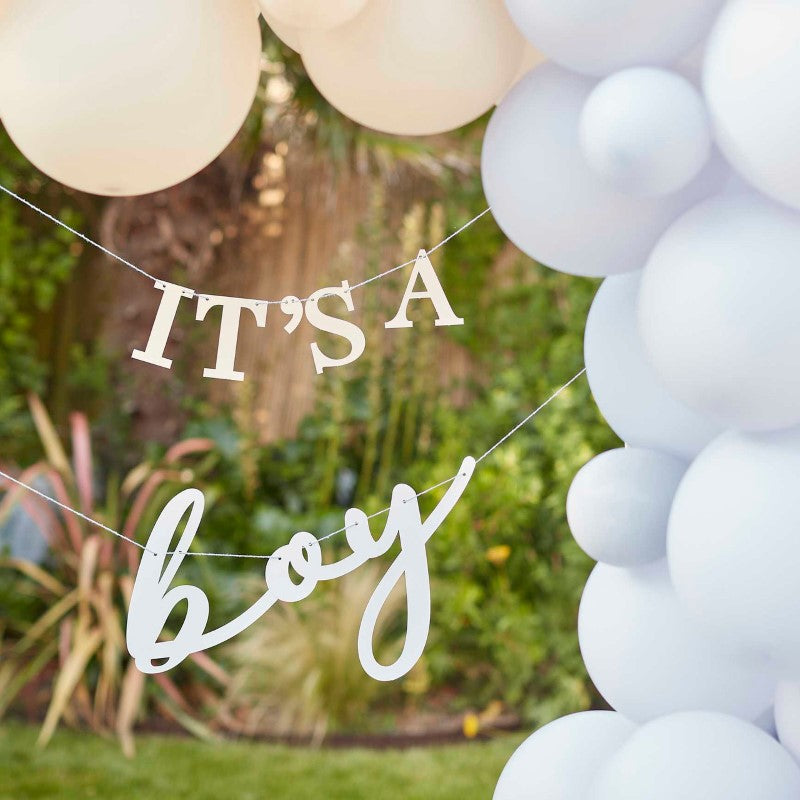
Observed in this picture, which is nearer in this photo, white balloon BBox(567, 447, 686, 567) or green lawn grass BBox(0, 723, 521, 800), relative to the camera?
white balloon BBox(567, 447, 686, 567)

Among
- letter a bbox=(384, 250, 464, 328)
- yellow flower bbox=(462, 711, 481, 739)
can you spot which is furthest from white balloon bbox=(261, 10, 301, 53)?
yellow flower bbox=(462, 711, 481, 739)

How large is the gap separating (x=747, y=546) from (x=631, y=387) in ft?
0.77

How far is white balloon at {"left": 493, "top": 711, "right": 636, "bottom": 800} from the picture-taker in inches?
33.9

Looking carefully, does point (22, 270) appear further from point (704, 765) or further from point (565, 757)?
point (704, 765)

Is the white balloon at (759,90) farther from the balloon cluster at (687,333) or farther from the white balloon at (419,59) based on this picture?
the white balloon at (419,59)

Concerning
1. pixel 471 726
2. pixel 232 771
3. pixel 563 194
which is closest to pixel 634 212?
pixel 563 194

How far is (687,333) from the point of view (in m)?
0.68

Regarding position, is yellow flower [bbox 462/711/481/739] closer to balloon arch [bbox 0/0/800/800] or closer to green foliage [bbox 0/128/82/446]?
green foliage [bbox 0/128/82/446]

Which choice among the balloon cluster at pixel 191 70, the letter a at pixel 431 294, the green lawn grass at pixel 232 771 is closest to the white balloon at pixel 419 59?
the balloon cluster at pixel 191 70

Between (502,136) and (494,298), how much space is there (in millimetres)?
2805

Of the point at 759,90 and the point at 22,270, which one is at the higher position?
the point at 759,90

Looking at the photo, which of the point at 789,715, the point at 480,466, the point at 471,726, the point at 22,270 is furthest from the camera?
the point at 22,270

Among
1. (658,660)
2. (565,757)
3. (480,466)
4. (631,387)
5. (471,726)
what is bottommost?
(471,726)

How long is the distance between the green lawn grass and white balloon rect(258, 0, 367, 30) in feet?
6.68
